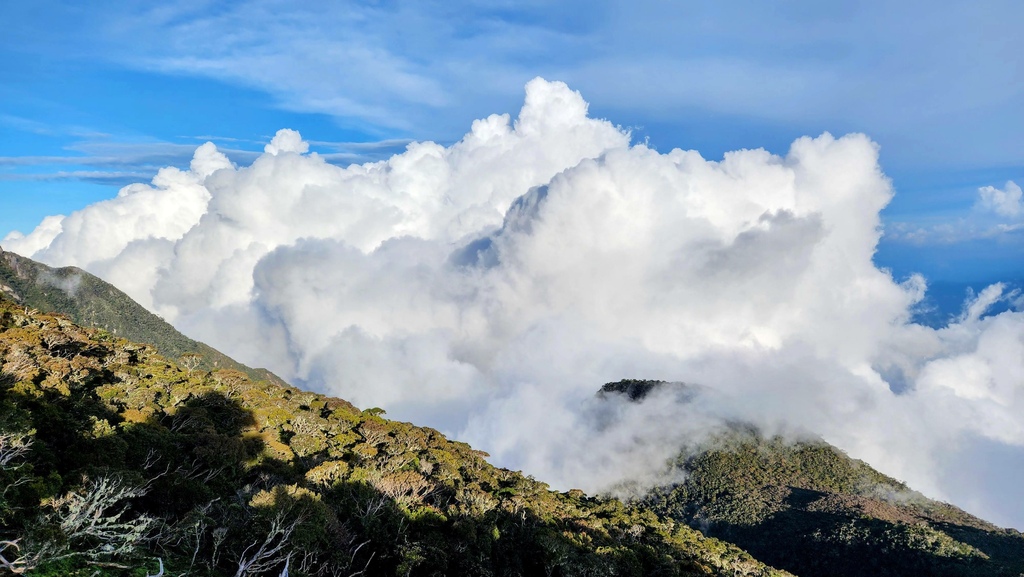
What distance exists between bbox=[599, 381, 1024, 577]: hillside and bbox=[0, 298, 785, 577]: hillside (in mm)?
43518

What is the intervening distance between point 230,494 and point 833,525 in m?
141

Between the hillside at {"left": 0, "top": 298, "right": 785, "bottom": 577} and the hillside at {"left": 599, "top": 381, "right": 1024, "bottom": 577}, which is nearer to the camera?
the hillside at {"left": 0, "top": 298, "right": 785, "bottom": 577}

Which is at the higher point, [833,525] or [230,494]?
[833,525]

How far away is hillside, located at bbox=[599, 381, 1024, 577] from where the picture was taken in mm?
112625

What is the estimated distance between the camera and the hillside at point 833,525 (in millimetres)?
112625

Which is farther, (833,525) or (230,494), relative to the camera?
(833,525)

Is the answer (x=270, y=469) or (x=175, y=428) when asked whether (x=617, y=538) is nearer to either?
(x=270, y=469)

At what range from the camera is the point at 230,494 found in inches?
1768

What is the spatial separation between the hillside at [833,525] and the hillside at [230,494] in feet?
143

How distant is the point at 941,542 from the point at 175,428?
145 m

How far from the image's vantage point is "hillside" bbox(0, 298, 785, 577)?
1125 inches

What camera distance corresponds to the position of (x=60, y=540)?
2317 centimetres

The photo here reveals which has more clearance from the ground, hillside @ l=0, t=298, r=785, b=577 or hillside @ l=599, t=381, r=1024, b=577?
hillside @ l=599, t=381, r=1024, b=577

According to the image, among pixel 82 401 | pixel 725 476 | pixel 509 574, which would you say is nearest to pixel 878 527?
pixel 725 476
